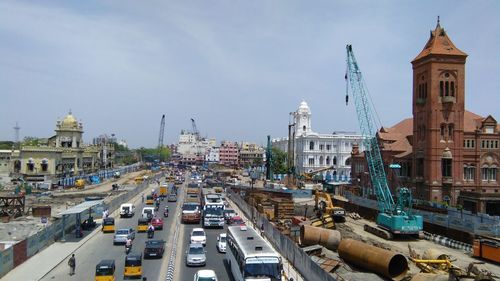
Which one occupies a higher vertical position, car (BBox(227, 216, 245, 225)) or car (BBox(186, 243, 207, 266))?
car (BBox(227, 216, 245, 225))

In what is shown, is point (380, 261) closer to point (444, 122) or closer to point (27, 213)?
point (444, 122)

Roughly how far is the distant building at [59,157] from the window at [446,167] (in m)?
95.9

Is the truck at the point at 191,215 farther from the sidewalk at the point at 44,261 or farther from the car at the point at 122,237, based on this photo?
the car at the point at 122,237

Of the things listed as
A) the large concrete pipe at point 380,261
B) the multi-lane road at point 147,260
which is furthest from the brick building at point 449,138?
the large concrete pipe at point 380,261

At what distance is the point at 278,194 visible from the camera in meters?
88.9

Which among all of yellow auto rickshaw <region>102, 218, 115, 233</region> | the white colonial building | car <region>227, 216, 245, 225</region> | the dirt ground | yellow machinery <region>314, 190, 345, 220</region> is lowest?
the dirt ground

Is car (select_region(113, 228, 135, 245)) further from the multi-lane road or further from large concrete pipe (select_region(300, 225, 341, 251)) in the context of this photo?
large concrete pipe (select_region(300, 225, 341, 251))

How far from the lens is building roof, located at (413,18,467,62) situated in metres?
64.6

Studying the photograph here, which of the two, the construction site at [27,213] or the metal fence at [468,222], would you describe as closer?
the metal fence at [468,222]

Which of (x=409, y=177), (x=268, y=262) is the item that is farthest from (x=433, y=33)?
(x=268, y=262)

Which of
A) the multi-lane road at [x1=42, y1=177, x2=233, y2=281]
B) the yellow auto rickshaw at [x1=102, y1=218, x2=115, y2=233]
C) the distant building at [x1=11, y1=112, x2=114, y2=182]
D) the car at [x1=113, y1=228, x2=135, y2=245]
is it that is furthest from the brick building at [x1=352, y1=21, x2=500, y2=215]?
the distant building at [x1=11, y1=112, x2=114, y2=182]

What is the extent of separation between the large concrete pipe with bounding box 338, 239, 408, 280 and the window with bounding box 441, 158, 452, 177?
124ft

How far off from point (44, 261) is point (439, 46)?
2184 inches

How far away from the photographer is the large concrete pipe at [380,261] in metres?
→ 27.8
